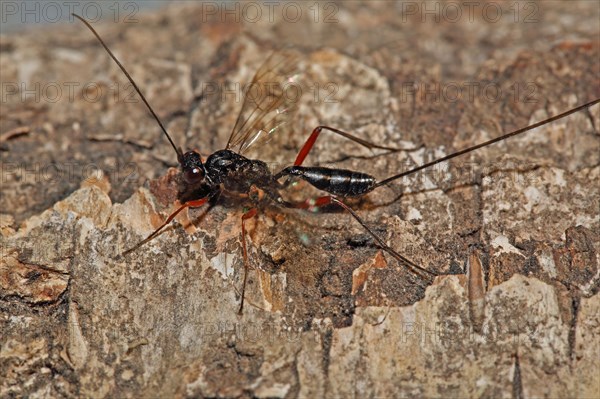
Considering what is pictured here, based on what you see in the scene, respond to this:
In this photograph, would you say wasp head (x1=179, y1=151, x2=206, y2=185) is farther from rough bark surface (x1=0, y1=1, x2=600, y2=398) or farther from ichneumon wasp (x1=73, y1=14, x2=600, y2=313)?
rough bark surface (x1=0, y1=1, x2=600, y2=398)

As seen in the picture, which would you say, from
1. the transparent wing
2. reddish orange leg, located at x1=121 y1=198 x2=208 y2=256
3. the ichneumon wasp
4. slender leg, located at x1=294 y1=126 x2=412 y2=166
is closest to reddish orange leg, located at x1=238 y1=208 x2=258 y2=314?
the ichneumon wasp

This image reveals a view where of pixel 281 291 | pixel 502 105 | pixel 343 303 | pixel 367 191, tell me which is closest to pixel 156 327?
pixel 281 291

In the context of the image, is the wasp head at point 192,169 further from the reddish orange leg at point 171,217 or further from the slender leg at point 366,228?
the slender leg at point 366,228

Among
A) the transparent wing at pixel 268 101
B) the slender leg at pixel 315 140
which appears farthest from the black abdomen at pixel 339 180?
the transparent wing at pixel 268 101

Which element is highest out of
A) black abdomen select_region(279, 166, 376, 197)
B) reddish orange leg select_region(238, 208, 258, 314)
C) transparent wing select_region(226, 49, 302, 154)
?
transparent wing select_region(226, 49, 302, 154)

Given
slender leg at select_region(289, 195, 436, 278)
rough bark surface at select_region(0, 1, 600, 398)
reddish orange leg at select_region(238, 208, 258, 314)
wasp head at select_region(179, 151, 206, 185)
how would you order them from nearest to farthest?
1. rough bark surface at select_region(0, 1, 600, 398)
2. reddish orange leg at select_region(238, 208, 258, 314)
3. slender leg at select_region(289, 195, 436, 278)
4. wasp head at select_region(179, 151, 206, 185)

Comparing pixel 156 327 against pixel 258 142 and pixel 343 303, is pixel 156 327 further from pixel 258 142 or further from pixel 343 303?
pixel 258 142

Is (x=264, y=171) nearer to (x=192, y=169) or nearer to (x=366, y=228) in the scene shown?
(x=192, y=169)
